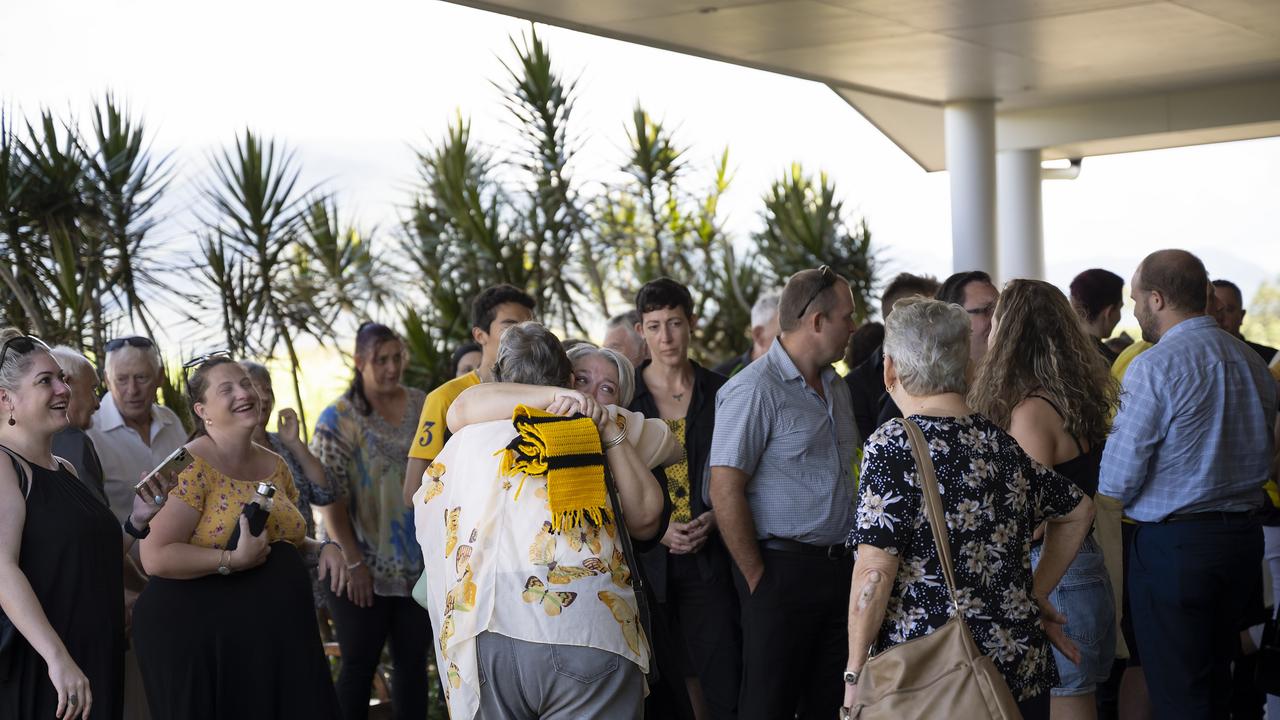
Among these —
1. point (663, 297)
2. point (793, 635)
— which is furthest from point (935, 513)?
point (663, 297)

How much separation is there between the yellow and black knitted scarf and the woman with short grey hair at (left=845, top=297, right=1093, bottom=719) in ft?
1.90

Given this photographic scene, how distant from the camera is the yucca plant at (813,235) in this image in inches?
486

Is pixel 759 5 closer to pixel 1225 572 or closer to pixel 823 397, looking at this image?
pixel 823 397

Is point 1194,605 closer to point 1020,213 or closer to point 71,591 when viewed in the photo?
point 71,591

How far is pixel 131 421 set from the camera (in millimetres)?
4742

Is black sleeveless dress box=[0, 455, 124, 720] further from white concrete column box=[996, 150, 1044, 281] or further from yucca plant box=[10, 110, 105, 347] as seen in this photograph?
white concrete column box=[996, 150, 1044, 281]

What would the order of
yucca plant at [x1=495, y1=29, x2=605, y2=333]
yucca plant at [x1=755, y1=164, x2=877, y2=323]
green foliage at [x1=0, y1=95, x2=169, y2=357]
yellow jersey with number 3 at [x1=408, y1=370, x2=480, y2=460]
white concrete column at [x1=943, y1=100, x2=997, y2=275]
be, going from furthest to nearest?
yucca plant at [x1=755, y1=164, x2=877, y2=323]
white concrete column at [x1=943, y1=100, x2=997, y2=275]
yucca plant at [x1=495, y1=29, x2=605, y2=333]
green foliage at [x1=0, y1=95, x2=169, y2=357]
yellow jersey with number 3 at [x1=408, y1=370, x2=480, y2=460]

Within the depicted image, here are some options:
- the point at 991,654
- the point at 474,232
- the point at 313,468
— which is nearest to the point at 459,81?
the point at 474,232

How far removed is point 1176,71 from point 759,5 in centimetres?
490

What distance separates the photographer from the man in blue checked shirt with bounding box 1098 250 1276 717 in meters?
3.87

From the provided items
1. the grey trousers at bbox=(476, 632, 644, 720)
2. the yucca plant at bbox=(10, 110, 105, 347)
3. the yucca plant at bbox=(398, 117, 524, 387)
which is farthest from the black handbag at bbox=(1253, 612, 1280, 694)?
the yucca plant at bbox=(398, 117, 524, 387)

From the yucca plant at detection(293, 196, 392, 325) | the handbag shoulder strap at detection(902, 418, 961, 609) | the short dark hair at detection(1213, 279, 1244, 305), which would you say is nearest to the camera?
the handbag shoulder strap at detection(902, 418, 961, 609)

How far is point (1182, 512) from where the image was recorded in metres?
3.91

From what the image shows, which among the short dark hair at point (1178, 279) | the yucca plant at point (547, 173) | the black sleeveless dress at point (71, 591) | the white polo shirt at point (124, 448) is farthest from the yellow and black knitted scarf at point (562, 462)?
the yucca plant at point (547, 173)
